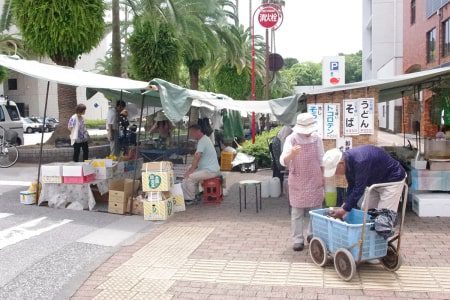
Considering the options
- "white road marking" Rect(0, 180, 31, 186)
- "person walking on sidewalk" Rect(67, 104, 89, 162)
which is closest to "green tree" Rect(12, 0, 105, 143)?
"person walking on sidewalk" Rect(67, 104, 89, 162)

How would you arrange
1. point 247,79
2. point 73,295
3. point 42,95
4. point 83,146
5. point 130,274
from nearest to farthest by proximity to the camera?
point 73,295 → point 130,274 → point 83,146 → point 247,79 → point 42,95

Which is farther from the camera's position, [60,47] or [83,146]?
[60,47]

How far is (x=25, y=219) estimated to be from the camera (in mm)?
7949

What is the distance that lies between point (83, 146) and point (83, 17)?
4.13 m

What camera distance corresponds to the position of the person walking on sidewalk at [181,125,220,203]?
9391 mm

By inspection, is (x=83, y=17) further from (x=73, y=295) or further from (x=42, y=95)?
(x=42, y=95)

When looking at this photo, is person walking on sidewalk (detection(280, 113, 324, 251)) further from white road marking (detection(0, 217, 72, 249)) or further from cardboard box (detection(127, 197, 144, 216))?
white road marking (detection(0, 217, 72, 249))

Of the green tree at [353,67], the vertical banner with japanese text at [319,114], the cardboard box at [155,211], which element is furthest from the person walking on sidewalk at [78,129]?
the green tree at [353,67]

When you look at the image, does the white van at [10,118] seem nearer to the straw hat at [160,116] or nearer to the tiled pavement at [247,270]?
the straw hat at [160,116]

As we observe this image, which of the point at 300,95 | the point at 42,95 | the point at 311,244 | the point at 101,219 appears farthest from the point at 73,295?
the point at 42,95

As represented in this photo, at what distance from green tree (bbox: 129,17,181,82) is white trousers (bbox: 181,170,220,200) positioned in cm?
844

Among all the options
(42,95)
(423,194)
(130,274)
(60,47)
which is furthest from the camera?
(42,95)

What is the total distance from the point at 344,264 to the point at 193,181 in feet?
15.9

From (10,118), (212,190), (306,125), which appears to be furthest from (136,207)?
(10,118)
